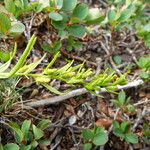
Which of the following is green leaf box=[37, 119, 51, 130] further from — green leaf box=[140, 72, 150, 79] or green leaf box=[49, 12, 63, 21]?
green leaf box=[140, 72, 150, 79]

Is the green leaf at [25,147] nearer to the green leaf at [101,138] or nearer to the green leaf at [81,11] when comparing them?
the green leaf at [101,138]

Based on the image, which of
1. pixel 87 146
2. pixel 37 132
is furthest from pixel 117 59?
pixel 37 132

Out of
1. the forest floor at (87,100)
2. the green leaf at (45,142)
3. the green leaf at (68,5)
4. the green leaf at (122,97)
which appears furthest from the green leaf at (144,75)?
the green leaf at (45,142)

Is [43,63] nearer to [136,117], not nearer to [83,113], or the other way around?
[83,113]

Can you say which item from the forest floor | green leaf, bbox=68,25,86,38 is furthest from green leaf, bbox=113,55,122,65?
green leaf, bbox=68,25,86,38

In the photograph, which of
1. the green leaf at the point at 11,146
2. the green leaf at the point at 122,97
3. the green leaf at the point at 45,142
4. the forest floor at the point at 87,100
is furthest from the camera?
the green leaf at the point at 122,97

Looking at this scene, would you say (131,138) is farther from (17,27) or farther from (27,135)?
(17,27)
